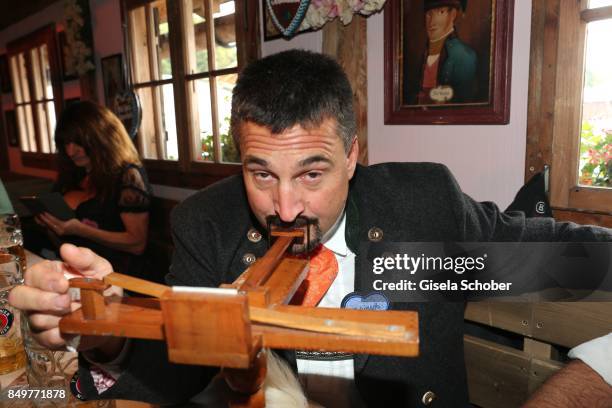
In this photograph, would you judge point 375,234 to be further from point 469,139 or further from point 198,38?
point 198,38

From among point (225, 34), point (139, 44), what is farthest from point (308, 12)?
point (139, 44)

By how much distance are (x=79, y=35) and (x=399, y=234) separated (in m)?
4.90

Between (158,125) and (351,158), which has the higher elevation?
(158,125)

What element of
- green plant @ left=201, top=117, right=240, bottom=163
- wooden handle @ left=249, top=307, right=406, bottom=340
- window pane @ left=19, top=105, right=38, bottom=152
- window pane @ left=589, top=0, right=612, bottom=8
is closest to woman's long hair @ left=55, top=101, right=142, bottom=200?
green plant @ left=201, top=117, right=240, bottom=163

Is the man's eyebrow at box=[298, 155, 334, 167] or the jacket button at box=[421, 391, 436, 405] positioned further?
the jacket button at box=[421, 391, 436, 405]

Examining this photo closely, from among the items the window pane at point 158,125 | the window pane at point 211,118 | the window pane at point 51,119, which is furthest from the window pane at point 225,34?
the window pane at point 51,119

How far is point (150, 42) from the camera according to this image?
430 centimetres

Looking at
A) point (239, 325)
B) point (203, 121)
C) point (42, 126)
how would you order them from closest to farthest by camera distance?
1. point (239, 325)
2. point (203, 121)
3. point (42, 126)

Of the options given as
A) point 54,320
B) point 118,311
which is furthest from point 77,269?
point 118,311

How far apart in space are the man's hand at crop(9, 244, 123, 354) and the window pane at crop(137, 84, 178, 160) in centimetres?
354

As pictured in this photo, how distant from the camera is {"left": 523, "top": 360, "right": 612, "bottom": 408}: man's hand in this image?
104 centimetres

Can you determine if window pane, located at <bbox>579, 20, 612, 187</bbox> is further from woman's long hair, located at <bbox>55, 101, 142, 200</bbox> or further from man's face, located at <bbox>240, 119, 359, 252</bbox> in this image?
woman's long hair, located at <bbox>55, 101, 142, 200</bbox>

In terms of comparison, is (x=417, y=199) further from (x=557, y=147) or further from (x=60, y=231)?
(x=60, y=231)

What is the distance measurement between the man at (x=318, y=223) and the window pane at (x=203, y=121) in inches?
93.9
